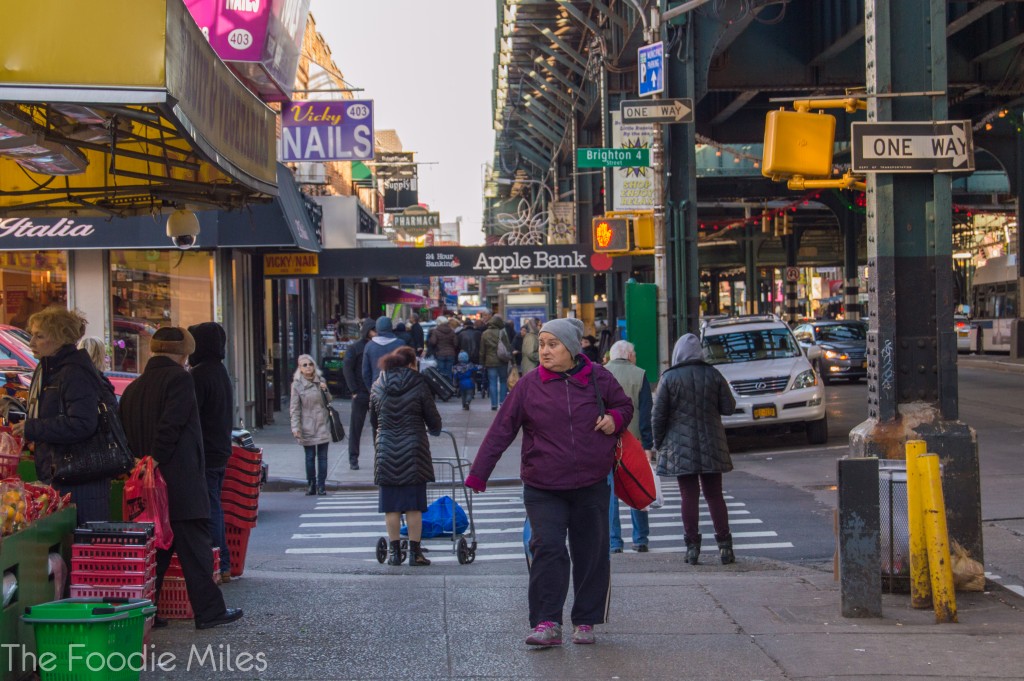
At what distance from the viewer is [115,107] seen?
5.97 meters

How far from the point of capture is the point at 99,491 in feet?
21.5

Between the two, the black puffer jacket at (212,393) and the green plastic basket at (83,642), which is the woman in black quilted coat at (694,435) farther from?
the green plastic basket at (83,642)

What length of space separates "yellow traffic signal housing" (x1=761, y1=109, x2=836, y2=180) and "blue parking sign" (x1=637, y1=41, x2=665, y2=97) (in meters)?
9.77

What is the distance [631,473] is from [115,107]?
3.39 meters

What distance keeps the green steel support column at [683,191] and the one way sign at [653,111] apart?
2700mm

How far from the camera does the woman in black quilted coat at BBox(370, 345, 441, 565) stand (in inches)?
373

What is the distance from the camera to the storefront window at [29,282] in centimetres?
1936

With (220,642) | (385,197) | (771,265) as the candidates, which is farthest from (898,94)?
(771,265)

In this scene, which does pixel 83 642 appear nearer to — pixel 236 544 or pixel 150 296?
pixel 236 544

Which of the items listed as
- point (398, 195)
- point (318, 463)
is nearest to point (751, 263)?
point (398, 195)

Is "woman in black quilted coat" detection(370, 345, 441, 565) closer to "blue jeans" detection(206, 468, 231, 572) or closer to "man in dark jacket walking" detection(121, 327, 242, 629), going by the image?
"blue jeans" detection(206, 468, 231, 572)

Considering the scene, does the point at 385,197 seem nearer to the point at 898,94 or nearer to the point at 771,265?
the point at 771,265

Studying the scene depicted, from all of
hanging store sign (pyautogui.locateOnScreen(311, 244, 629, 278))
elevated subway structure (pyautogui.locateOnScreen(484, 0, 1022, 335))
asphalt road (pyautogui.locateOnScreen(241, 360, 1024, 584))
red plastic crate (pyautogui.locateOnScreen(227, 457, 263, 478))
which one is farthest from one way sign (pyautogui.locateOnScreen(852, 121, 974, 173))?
hanging store sign (pyautogui.locateOnScreen(311, 244, 629, 278))

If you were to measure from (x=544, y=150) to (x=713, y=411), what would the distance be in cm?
4215
